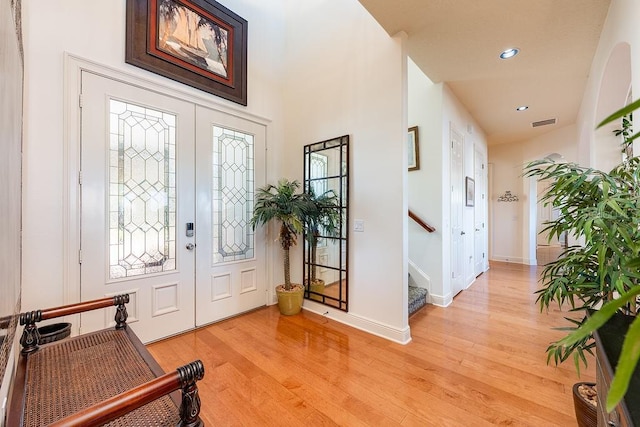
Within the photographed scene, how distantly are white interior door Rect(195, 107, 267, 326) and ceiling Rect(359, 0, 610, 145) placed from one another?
1833 millimetres

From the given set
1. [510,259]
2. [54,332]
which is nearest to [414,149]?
[54,332]

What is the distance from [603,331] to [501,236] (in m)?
6.40

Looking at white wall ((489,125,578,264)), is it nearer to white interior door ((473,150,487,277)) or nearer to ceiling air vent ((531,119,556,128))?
ceiling air vent ((531,119,556,128))

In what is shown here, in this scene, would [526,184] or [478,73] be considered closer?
[478,73]

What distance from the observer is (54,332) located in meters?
1.88

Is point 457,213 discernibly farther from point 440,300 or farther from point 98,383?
point 98,383

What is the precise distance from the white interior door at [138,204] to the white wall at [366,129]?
1410 mm

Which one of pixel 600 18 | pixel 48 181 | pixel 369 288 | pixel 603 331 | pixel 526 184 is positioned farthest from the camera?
pixel 526 184

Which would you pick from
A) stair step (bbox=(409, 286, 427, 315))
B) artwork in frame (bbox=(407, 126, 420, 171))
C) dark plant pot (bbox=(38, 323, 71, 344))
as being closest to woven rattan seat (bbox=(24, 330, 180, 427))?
dark plant pot (bbox=(38, 323, 71, 344))

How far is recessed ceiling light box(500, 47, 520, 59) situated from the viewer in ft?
8.69

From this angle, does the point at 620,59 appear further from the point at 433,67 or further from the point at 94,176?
the point at 94,176

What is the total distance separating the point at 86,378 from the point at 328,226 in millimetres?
2294

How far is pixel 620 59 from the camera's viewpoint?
6.80 feet

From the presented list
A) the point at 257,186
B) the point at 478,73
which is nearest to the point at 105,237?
the point at 257,186
